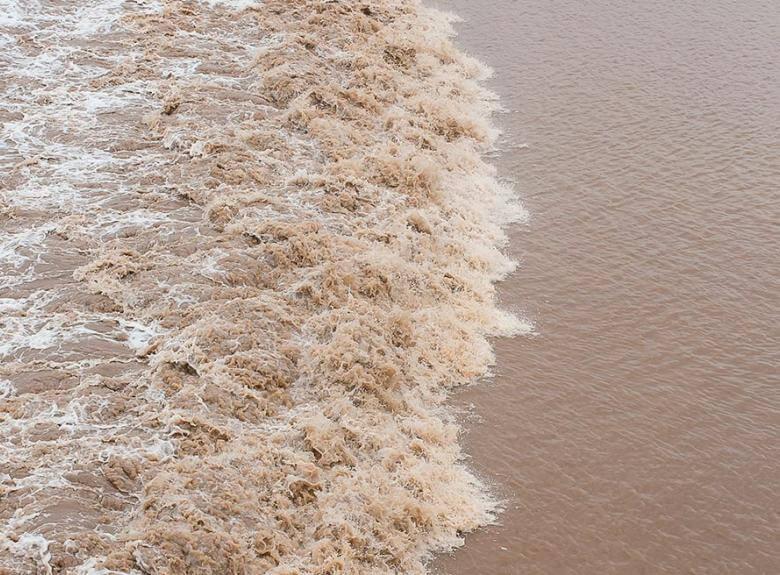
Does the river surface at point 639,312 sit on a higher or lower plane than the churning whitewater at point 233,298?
higher

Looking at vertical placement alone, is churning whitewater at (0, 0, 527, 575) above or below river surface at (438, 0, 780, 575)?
below

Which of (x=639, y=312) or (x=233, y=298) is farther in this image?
(x=639, y=312)

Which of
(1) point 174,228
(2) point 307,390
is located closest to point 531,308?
(2) point 307,390

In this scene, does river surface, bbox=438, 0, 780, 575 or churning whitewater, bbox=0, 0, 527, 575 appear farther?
river surface, bbox=438, 0, 780, 575

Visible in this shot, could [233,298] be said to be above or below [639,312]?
below

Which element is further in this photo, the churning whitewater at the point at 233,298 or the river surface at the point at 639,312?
the river surface at the point at 639,312
